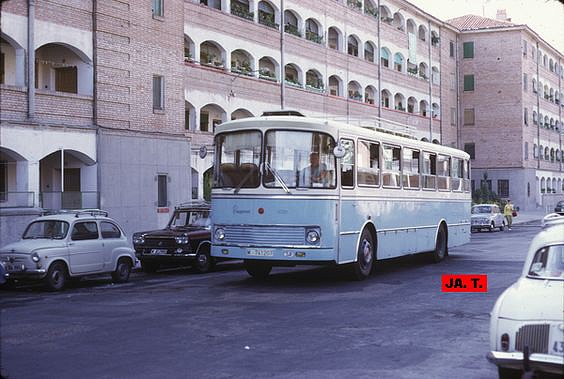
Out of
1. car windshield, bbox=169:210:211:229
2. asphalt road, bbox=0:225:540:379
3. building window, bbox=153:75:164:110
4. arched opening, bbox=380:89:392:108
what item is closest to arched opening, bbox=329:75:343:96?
arched opening, bbox=380:89:392:108

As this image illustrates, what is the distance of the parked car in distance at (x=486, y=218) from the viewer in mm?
44366

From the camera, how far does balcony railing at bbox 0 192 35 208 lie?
23.6 m

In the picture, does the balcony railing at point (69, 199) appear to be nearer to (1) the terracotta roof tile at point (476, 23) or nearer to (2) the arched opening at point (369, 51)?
(2) the arched opening at point (369, 51)

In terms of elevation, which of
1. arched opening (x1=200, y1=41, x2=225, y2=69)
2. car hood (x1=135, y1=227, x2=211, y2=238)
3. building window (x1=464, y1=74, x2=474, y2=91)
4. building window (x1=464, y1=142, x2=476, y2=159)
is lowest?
car hood (x1=135, y1=227, x2=211, y2=238)

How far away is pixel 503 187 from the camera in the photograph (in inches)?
2899

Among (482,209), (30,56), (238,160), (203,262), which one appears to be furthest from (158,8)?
(482,209)

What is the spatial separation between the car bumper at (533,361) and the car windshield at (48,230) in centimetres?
1201

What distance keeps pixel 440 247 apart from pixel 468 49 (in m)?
54.2

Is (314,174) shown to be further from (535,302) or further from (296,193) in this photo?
(535,302)

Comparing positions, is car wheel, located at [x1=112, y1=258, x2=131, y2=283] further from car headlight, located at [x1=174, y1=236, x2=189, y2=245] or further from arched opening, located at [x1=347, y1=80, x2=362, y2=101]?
arched opening, located at [x1=347, y1=80, x2=362, y2=101]

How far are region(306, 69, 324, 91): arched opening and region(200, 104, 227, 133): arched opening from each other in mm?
8503

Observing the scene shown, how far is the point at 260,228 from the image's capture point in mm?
16000

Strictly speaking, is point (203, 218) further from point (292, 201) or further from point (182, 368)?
point (182, 368)

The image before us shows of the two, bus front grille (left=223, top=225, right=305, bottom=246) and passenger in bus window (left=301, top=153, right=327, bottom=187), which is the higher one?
passenger in bus window (left=301, top=153, right=327, bottom=187)
